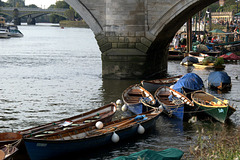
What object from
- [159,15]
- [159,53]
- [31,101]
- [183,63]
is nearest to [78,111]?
[31,101]

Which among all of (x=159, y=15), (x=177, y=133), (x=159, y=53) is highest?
(x=159, y=15)

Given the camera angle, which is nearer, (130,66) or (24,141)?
(24,141)

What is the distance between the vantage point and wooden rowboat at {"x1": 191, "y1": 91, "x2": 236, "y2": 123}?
19.9m

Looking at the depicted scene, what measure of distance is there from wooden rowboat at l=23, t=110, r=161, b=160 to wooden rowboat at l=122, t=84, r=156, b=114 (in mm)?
2614

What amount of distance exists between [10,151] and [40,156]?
1346 mm

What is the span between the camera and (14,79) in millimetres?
31812

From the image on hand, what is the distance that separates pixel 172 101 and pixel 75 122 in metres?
6.25

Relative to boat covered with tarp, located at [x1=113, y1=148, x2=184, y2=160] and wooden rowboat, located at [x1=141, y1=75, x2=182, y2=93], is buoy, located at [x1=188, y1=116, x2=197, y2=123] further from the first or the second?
boat covered with tarp, located at [x1=113, y1=148, x2=184, y2=160]

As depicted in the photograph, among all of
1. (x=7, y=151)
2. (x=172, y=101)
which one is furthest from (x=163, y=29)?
(x=7, y=151)

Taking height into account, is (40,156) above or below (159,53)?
below

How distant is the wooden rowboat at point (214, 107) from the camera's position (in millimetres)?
19922

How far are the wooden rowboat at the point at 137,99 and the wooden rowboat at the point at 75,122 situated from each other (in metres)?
2.13

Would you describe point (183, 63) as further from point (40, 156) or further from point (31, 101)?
point (40, 156)

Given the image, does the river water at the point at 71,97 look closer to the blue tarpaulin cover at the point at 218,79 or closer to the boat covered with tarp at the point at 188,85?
the blue tarpaulin cover at the point at 218,79
